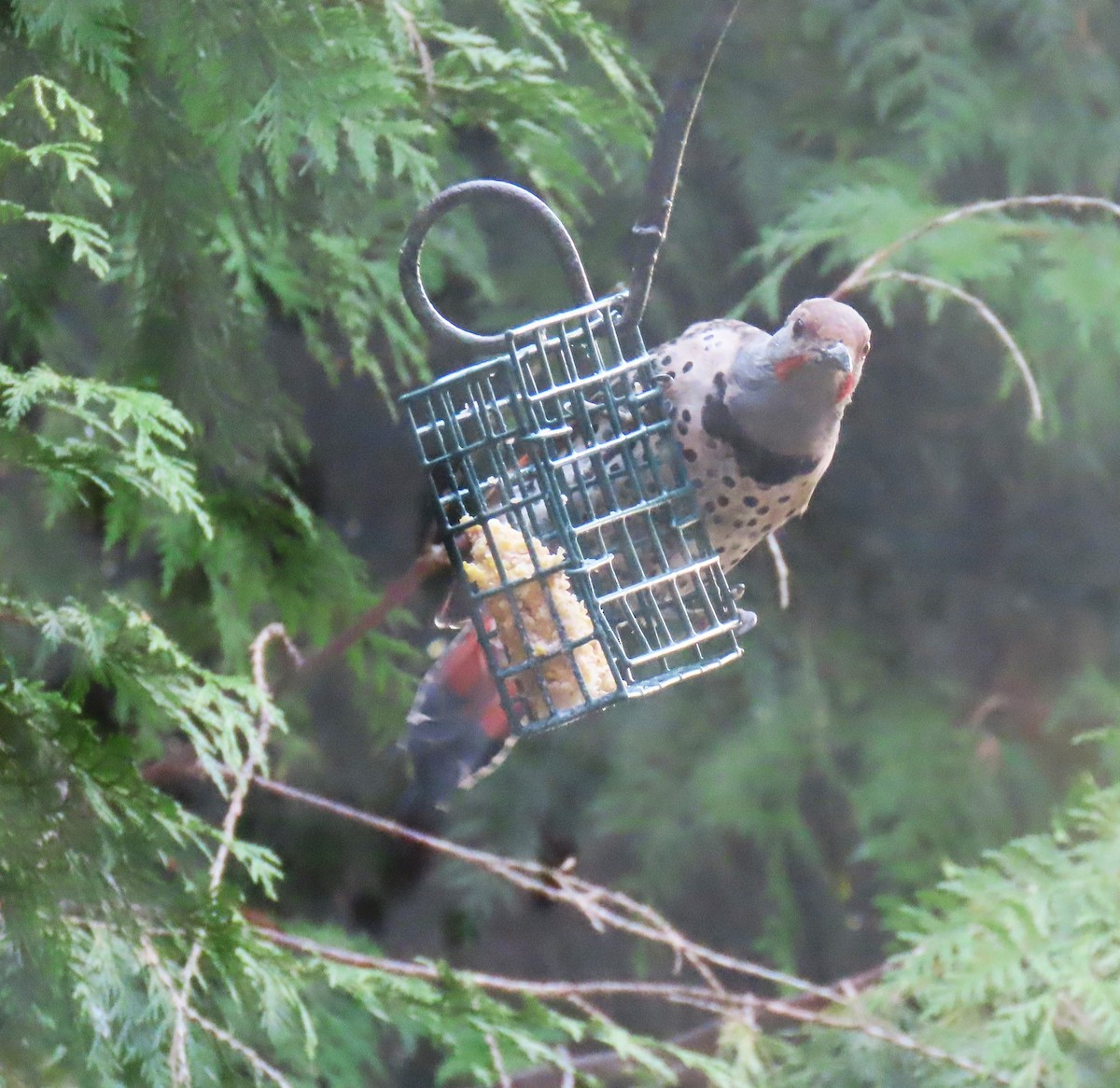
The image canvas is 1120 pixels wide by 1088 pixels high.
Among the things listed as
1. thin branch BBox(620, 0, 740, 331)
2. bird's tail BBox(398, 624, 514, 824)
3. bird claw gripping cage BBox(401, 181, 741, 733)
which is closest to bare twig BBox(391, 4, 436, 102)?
bird claw gripping cage BBox(401, 181, 741, 733)

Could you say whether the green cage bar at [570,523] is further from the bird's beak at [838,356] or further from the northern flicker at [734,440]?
the bird's beak at [838,356]

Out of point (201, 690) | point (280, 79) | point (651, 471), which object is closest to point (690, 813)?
point (651, 471)

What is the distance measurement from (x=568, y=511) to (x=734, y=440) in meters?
0.27

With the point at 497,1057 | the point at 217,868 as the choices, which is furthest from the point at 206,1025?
the point at 497,1057

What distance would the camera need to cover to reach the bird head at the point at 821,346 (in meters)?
1.96

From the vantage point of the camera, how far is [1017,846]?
2830mm

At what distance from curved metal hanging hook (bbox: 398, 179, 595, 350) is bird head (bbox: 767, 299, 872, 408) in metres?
0.35

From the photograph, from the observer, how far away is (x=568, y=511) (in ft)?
6.80

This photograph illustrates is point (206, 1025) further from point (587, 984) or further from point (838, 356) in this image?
point (838, 356)

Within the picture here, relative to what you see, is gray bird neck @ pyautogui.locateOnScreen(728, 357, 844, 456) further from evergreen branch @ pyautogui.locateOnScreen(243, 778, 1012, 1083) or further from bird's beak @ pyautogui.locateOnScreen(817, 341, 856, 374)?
evergreen branch @ pyautogui.locateOnScreen(243, 778, 1012, 1083)

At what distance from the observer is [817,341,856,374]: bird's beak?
194 cm

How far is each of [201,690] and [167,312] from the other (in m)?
0.58

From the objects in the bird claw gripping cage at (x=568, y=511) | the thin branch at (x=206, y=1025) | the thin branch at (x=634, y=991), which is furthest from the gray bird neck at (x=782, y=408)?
the thin branch at (x=206, y=1025)

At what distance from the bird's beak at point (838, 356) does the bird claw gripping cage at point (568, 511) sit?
0.81 ft
